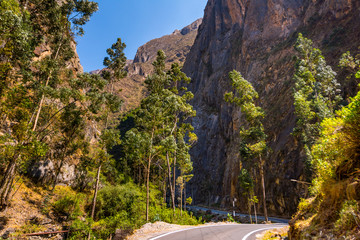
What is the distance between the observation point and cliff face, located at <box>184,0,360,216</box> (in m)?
29.4

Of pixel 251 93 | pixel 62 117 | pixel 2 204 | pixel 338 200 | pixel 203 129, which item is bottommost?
pixel 2 204

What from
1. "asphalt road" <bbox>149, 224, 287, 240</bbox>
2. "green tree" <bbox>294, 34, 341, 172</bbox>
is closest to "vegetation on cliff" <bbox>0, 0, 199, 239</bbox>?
"asphalt road" <bbox>149, 224, 287, 240</bbox>

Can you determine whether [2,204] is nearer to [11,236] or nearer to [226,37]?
[11,236]

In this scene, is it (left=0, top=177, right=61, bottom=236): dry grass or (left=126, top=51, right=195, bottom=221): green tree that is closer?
(left=0, top=177, right=61, bottom=236): dry grass

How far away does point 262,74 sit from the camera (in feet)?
156

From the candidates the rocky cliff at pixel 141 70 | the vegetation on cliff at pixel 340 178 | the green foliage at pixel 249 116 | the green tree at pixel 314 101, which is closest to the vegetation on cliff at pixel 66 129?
the green foliage at pixel 249 116

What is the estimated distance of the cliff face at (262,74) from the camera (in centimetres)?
2944

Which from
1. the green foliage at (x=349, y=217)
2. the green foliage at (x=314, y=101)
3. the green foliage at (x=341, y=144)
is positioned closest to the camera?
the green foliage at (x=349, y=217)

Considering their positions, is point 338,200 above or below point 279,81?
below

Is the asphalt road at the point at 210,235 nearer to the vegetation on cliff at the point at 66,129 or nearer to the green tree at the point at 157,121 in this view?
the vegetation on cliff at the point at 66,129

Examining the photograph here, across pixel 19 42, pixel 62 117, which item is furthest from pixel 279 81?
pixel 19 42

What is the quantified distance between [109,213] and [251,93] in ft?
72.9

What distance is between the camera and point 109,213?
1880 centimetres

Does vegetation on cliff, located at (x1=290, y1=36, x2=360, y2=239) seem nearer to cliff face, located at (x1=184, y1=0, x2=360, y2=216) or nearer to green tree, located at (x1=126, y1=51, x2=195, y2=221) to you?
green tree, located at (x1=126, y1=51, x2=195, y2=221)
